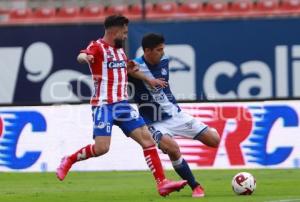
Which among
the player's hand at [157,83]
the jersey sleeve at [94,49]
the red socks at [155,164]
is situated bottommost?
the red socks at [155,164]

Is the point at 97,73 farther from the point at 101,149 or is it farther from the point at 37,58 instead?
the point at 37,58

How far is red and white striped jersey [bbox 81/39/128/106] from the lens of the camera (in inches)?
426

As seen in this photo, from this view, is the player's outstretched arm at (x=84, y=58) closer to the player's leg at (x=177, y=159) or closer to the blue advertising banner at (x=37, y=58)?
the player's leg at (x=177, y=159)

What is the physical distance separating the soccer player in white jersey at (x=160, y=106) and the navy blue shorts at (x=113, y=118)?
38 centimetres

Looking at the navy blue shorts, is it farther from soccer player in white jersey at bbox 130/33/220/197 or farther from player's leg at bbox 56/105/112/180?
soccer player in white jersey at bbox 130/33/220/197

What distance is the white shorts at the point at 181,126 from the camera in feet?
36.3

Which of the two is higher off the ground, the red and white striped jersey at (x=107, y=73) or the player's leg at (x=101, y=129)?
the red and white striped jersey at (x=107, y=73)

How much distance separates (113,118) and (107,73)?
515 mm

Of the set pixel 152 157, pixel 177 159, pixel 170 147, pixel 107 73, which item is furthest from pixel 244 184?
pixel 107 73

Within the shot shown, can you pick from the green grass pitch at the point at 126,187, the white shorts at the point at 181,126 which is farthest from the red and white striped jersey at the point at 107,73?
the green grass pitch at the point at 126,187

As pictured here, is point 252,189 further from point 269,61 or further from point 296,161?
point 269,61

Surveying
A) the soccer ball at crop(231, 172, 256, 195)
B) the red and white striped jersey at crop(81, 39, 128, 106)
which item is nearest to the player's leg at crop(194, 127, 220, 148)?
the soccer ball at crop(231, 172, 256, 195)

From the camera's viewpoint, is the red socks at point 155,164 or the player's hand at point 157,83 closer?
the red socks at point 155,164

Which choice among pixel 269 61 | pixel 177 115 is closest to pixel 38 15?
pixel 269 61
